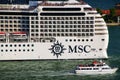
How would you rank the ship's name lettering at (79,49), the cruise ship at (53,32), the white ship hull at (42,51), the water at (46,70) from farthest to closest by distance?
the ship's name lettering at (79,49) → the cruise ship at (53,32) → the white ship hull at (42,51) → the water at (46,70)

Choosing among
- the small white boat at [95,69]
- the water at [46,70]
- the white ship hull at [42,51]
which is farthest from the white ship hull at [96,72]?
the white ship hull at [42,51]

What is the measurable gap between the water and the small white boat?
0.58 m

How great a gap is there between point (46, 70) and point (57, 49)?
6.69m

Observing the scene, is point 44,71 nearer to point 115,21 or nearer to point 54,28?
point 54,28

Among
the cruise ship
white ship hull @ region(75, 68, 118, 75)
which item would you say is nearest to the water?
white ship hull @ region(75, 68, 118, 75)

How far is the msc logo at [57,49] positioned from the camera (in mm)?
63062

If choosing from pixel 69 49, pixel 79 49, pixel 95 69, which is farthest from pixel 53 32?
pixel 95 69

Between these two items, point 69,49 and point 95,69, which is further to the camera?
point 69,49

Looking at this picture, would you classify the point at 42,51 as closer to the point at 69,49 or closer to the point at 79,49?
the point at 69,49

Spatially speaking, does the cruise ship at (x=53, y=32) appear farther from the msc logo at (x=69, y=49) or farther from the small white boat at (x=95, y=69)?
the small white boat at (x=95, y=69)

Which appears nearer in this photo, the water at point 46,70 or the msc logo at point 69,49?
the water at point 46,70

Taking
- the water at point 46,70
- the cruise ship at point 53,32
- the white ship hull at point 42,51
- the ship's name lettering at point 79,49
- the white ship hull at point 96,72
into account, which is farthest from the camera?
the ship's name lettering at point 79,49

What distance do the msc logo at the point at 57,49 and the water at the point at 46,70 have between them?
0.87 meters

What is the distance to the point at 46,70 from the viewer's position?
56.6 meters
